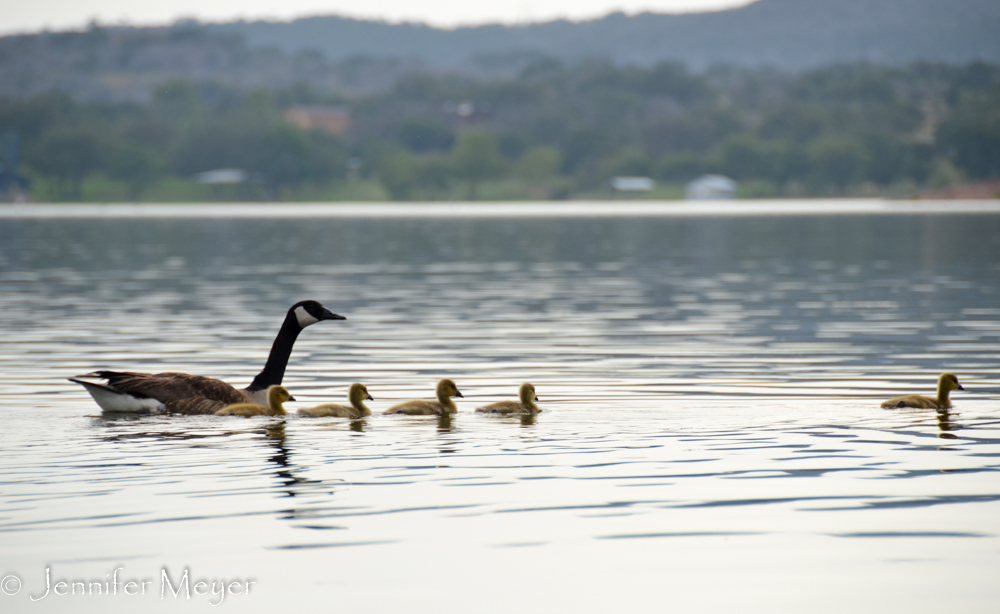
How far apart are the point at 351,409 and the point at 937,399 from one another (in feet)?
24.2

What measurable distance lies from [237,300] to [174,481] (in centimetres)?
2649

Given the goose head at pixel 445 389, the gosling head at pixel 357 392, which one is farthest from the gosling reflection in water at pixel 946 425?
the gosling head at pixel 357 392

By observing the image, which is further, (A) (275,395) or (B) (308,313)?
(B) (308,313)

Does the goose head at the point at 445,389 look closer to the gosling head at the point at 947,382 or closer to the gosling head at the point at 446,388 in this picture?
the gosling head at the point at 446,388

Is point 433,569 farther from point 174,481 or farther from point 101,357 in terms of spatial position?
point 101,357

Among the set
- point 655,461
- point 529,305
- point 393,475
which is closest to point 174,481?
point 393,475

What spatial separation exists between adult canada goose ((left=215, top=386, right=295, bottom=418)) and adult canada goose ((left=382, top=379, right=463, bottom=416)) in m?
1.54

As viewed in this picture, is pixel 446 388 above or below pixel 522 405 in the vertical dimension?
above

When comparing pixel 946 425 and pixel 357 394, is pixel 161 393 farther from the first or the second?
pixel 946 425

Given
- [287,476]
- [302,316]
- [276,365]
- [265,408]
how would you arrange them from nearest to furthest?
1. [287,476]
2. [265,408]
3. [276,365]
4. [302,316]

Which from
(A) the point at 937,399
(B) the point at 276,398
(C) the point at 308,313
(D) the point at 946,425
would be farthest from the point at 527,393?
(A) the point at 937,399

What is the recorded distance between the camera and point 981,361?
→ 23.8 metres

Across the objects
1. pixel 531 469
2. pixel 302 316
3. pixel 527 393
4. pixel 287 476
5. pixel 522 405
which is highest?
pixel 302 316

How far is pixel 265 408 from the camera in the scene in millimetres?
17703
